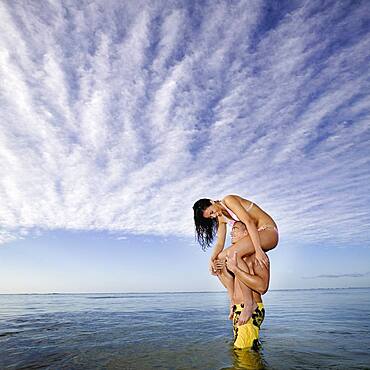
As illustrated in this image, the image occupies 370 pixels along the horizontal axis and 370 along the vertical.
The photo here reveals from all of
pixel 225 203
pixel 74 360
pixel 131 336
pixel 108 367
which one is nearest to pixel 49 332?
pixel 131 336

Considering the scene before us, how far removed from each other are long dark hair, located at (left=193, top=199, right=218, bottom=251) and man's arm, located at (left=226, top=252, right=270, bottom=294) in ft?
3.33

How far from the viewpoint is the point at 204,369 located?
411 centimetres

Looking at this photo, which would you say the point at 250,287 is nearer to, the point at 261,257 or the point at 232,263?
the point at 232,263

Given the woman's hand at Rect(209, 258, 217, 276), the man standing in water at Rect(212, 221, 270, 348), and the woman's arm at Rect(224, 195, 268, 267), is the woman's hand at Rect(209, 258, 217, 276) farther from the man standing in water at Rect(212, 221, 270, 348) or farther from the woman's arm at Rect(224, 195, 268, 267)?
A: the woman's arm at Rect(224, 195, 268, 267)

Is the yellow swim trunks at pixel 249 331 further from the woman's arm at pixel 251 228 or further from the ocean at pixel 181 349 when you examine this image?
the woman's arm at pixel 251 228

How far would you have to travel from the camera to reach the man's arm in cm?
517

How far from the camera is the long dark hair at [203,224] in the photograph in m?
5.96

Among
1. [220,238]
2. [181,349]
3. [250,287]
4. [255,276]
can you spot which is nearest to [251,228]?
[255,276]

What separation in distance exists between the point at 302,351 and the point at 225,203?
2861 mm

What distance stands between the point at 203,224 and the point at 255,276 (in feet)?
4.90

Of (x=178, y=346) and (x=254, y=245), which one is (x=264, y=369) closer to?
(x=254, y=245)

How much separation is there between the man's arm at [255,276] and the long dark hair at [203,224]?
3.33 feet

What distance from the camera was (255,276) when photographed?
5211 mm

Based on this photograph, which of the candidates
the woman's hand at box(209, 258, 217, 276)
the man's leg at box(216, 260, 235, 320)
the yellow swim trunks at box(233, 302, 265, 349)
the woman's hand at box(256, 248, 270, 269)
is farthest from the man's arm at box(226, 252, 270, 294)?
the woman's hand at box(209, 258, 217, 276)
